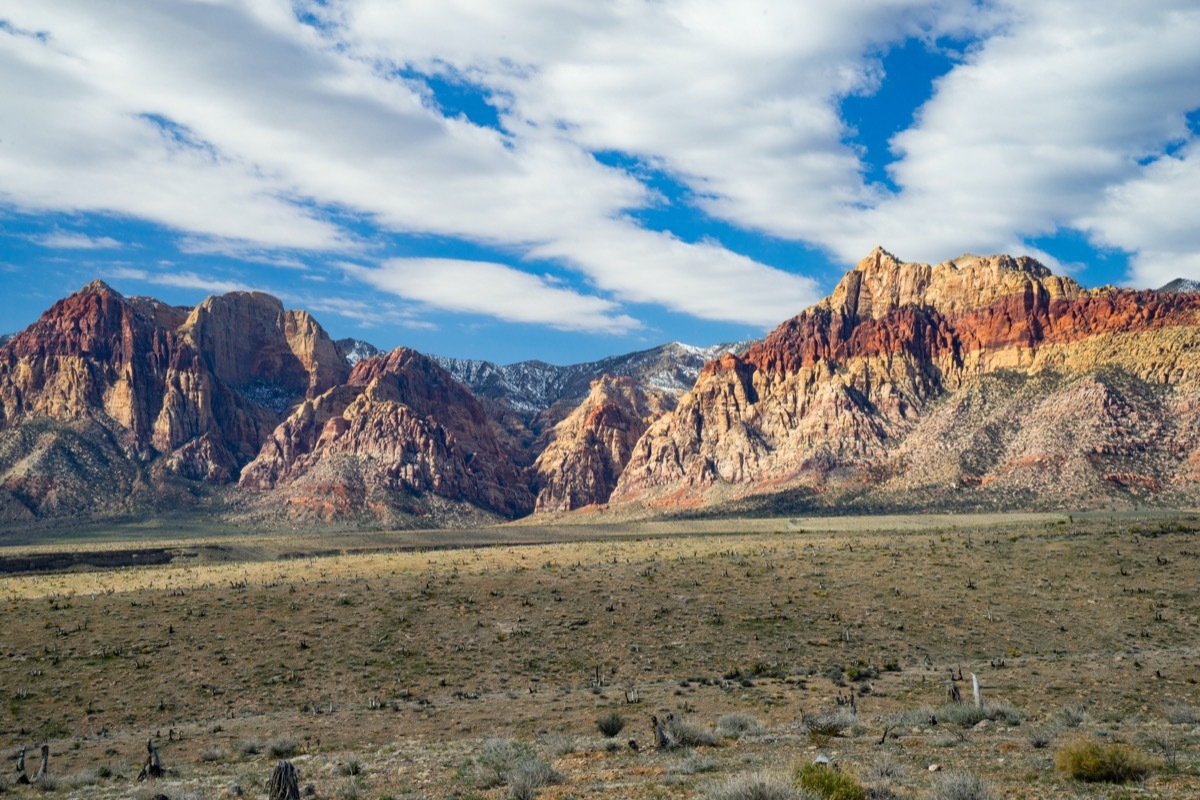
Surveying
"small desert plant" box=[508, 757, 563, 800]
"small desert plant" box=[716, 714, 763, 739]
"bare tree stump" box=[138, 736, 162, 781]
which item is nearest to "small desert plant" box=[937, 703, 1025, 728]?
"small desert plant" box=[716, 714, 763, 739]

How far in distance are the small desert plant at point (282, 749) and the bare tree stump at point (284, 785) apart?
329 inches

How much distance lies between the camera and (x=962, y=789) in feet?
46.3

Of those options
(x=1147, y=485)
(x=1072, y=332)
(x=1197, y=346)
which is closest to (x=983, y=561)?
(x=1147, y=485)

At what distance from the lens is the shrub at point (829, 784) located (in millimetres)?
14266

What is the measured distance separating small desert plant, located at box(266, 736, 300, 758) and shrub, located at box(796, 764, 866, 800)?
649 inches

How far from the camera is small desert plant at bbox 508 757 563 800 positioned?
55.7 feet

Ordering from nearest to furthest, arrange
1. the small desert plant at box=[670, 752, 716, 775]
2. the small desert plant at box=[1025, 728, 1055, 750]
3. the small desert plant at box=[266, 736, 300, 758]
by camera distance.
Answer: the small desert plant at box=[670, 752, 716, 775]
the small desert plant at box=[1025, 728, 1055, 750]
the small desert plant at box=[266, 736, 300, 758]

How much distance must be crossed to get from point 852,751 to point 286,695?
24.8 m

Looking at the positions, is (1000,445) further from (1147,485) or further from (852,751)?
(852,751)

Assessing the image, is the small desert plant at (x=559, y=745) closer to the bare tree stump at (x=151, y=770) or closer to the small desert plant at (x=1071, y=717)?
the bare tree stump at (x=151, y=770)

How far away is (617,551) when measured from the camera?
7919 cm

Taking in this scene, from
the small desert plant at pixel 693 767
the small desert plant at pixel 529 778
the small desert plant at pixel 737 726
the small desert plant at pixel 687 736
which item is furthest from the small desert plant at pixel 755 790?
the small desert plant at pixel 737 726

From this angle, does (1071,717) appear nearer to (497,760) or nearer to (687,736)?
(687,736)

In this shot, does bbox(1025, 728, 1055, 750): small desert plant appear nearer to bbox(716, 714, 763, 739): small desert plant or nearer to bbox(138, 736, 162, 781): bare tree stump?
bbox(716, 714, 763, 739): small desert plant
